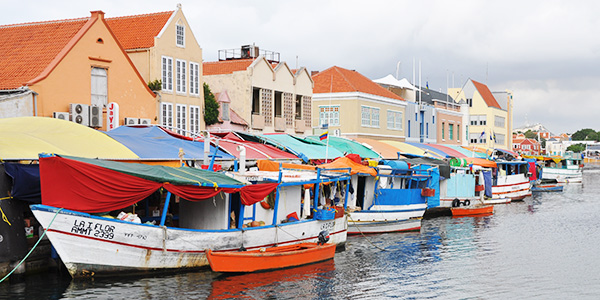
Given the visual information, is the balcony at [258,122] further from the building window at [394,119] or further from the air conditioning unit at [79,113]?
the building window at [394,119]

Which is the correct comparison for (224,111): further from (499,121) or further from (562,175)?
(499,121)

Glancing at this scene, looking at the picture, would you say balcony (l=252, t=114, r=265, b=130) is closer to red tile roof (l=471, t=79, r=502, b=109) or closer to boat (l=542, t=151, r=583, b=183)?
boat (l=542, t=151, r=583, b=183)

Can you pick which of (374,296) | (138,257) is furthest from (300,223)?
(138,257)

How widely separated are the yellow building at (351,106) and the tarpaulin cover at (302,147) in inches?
446

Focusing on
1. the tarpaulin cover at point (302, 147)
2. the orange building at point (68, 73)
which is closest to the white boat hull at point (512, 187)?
the tarpaulin cover at point (302, 147)

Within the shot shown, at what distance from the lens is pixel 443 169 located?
4209 centimetres

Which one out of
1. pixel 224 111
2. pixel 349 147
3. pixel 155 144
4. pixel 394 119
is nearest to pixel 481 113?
pixel 394 119

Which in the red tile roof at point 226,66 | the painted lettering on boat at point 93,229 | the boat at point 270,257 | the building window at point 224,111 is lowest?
the boat at point 270,257

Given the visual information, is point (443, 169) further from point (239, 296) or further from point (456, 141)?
point (456, 141)

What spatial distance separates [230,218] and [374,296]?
5.72 metres

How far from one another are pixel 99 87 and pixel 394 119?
35446 mm

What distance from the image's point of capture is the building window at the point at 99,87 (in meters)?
31.9

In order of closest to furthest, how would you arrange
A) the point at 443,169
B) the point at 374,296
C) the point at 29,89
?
the point at 374,296 → the point at 29,89 → the point at 443,169

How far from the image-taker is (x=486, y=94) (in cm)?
10256
